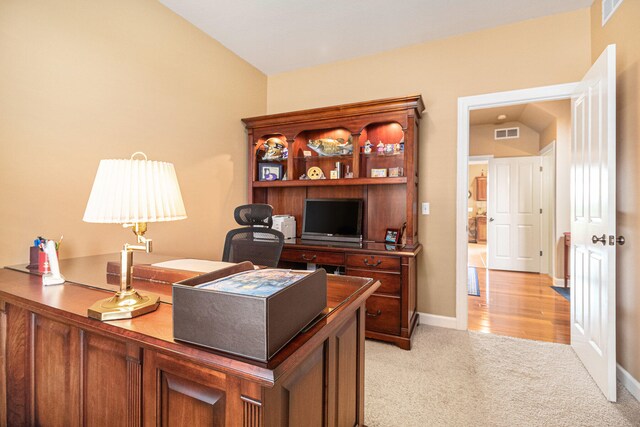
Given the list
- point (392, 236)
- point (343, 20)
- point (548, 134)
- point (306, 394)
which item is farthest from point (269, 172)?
point (548, 134)

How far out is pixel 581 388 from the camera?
200 centimetres

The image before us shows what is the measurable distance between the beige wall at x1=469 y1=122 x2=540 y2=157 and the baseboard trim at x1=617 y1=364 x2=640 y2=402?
4.43 meters

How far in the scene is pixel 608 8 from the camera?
A: 2221 millimetres

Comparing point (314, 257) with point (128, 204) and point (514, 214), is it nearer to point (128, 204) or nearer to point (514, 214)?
point (128, 204)

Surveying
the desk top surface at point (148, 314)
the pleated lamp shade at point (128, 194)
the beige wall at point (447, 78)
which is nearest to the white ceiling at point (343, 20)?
the beige wall at point (447, 78)

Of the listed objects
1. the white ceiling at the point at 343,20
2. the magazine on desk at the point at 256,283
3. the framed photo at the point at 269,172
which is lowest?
the magazine on desk at the point at 256,283

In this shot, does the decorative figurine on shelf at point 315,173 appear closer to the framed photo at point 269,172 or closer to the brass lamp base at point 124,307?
the framed photo at point 269,172

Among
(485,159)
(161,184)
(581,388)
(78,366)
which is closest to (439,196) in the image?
(581,388)

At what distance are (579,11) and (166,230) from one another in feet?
13.1

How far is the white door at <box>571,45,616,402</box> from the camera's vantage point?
6.06ft

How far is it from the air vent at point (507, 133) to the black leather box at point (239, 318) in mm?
6173

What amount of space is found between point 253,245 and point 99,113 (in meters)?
1.42

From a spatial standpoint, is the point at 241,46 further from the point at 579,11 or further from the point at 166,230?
the point at 579,11

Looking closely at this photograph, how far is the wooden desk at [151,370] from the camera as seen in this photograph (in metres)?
0.74
